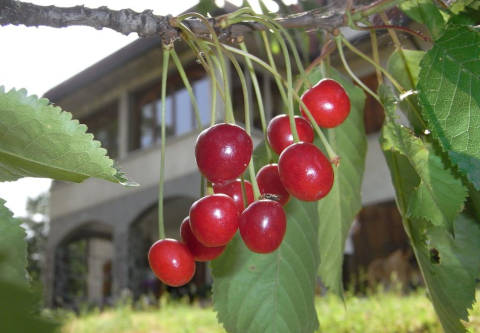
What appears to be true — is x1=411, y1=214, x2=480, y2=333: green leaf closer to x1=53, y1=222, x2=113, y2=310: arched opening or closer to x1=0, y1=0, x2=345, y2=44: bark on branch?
x1=0, y1=0, x2=345, y2=44: bark on branch

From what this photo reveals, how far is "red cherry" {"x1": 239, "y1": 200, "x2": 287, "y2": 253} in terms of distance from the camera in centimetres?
69

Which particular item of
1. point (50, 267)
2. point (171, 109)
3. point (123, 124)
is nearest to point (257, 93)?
point (171, 109)

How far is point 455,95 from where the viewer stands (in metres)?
0.71

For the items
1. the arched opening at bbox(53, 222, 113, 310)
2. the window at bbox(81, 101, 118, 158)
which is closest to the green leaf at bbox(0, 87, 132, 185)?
the arched opening at bbox(53, 222, 113, 310)

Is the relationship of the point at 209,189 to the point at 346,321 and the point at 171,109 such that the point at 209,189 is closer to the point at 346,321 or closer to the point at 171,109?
the point at 346,321

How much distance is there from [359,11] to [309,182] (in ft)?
1.15

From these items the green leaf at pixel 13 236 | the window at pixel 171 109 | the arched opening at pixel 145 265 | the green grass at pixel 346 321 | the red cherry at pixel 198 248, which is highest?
the window at pixel 171 109

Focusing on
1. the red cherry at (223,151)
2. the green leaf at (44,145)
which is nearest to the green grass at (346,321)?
the red cherry at (223,151)

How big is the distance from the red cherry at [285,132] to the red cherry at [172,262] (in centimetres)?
22

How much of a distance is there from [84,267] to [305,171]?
17.3 meters

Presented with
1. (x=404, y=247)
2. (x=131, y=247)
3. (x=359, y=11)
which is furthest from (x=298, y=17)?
(x=131, y=247)

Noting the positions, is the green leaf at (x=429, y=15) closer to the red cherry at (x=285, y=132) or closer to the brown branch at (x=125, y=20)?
the brown branch at (x=125, y=20)

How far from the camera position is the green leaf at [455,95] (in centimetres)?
66

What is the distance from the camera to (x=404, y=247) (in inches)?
429
